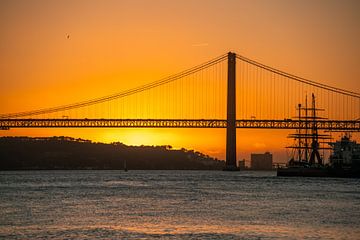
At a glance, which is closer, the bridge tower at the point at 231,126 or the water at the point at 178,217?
the water at the point at 178,217

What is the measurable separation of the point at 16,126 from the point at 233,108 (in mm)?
28734

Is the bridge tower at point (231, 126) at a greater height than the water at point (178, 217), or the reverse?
the bridge tower at point (231, 126)

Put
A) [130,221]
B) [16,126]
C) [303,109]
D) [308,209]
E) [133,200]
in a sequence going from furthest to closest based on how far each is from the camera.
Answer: [303,109] → [16,126] → [133,200] → [308,209] → [130,221]

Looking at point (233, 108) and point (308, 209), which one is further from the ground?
point (233, 108)

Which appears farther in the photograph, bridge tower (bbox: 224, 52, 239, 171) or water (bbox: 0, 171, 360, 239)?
bridge tower (bbox: 224, 52, 239, 171)

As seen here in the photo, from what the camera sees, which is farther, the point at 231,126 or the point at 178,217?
the point at 231,126

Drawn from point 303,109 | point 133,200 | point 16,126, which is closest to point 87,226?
point 133,200

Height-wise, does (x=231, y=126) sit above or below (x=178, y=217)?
above

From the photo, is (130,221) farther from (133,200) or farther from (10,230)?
(133,200)

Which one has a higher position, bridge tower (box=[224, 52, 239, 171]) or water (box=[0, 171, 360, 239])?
bridge tower (box=[224, 52, 239, 171])

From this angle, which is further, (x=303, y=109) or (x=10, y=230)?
(x=303, y=109)

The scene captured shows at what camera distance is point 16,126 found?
112125 millimetres

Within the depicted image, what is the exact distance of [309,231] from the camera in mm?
34812

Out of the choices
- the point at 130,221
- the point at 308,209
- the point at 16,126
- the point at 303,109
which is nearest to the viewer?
the point at 130,221
